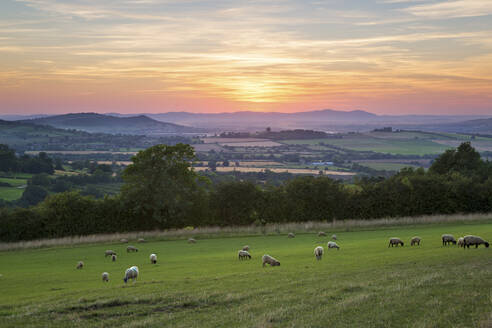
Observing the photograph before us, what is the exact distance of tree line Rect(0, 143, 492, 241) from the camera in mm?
50031

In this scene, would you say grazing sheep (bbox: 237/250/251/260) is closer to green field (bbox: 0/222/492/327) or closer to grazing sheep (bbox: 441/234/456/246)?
green field (bbox: 0/222/492/327)

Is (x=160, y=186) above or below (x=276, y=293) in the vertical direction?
above

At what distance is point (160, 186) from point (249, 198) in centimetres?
1072

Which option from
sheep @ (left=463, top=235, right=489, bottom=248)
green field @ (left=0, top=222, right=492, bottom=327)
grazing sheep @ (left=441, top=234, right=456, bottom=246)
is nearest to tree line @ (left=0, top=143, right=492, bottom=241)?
green field @ (left=0, top=222, right=492, bottom=327)

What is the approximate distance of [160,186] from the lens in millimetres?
50312

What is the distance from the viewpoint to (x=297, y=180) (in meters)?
54.2

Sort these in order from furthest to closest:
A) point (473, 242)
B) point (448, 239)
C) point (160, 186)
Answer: point (160, 186)
point (448, 239)
point (473, 242)

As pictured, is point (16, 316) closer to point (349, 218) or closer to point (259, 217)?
point (259, 217)

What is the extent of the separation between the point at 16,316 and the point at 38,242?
105 feet

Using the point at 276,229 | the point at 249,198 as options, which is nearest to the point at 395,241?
the point at 276,229

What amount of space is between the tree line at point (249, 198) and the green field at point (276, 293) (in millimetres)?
24353

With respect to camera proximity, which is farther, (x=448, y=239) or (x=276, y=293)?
(x=448, y=239)

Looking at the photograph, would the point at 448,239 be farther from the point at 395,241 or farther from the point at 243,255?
the point at 243,255

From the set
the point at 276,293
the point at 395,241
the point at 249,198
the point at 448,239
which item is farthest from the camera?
the point at 249,198
